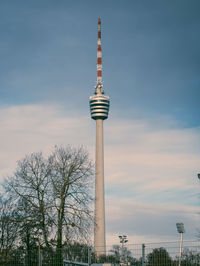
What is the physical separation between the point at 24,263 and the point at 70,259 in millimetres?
2663

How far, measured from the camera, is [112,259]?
54.1 feet

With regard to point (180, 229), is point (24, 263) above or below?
below

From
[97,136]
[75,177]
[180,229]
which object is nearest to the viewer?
[180,229]

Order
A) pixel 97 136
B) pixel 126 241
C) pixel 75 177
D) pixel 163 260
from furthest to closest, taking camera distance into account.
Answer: pixel 97 136 < pixel 126 241 < pixel 75 177 < pixel 163 260

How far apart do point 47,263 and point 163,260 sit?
7.21 m

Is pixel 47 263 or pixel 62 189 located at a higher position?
pixel 62 189

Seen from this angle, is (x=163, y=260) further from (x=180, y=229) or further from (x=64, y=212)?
(x=64, y=212)

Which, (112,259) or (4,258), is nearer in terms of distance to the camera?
(112,259)

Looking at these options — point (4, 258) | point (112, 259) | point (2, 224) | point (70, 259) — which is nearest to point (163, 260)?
point (112, 259)

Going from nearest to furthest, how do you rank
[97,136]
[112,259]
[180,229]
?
[112,259] < [180,229] < [97,136]

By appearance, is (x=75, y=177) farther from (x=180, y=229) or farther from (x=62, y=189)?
(x=180, y=229)

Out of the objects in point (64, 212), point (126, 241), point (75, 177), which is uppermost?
point (75, 177)

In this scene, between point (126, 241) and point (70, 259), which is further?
point (126, 241)

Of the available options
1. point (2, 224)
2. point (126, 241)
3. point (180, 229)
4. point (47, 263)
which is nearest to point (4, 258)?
point (2, 224)
